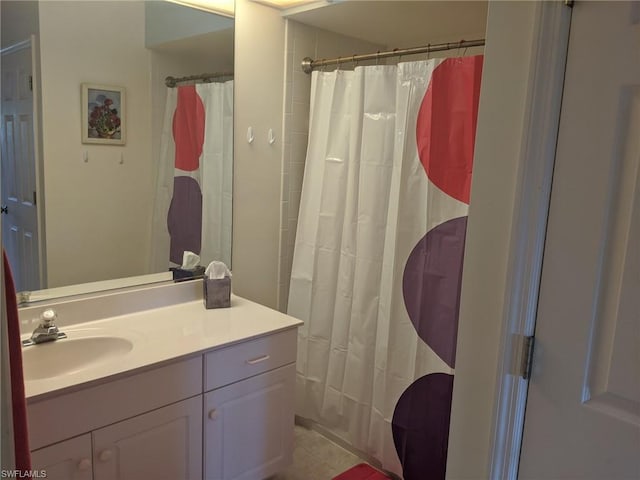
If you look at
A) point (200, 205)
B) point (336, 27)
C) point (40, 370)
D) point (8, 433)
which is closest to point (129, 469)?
point (40, 370)

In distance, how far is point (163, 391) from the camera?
1608 millimetres

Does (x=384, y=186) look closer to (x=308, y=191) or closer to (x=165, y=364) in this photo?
(x=308, y=191)

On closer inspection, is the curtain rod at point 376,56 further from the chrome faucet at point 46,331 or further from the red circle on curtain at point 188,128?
the chrome faucet at point 46,331

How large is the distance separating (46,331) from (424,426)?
1.51 metres

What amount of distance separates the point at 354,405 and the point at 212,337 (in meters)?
0.92

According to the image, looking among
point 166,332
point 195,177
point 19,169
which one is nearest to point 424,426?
point 166,332

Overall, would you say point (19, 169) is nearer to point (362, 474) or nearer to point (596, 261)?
point (596, 261)

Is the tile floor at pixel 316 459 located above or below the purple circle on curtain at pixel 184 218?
below

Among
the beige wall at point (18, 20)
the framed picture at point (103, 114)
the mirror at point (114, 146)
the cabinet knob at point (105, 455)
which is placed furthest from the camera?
the framed picture at point (103, 114)

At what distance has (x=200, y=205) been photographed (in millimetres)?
2229

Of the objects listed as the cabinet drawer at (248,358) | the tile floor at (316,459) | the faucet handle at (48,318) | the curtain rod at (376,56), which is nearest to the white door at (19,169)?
the faucet handle at (48,318)

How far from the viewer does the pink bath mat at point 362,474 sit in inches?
87.0

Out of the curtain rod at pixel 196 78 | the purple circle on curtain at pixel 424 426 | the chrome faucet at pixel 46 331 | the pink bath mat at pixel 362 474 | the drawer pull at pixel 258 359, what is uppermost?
the curtain rod at pixel 196 78

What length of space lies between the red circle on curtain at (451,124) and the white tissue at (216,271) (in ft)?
3.08
